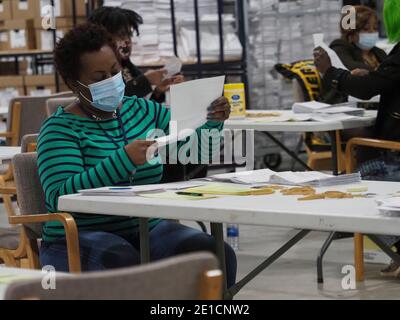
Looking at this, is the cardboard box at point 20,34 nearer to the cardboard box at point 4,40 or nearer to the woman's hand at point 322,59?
the cardboard box at point 4,40

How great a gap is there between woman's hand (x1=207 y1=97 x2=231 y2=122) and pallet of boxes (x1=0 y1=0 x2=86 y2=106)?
529 cm

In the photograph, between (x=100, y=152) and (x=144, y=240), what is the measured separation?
39 cm

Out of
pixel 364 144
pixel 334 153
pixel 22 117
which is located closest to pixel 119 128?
pixel 364 144

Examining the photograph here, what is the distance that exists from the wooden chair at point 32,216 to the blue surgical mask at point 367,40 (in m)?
3.22

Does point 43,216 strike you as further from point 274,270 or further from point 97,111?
point 274,270

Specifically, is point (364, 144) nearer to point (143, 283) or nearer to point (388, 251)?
point (388, 251)

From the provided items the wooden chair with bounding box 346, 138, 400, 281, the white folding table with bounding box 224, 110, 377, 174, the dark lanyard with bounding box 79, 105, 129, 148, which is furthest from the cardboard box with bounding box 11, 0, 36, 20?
the dark lanyard with bounding box 79, 105, 129, 148

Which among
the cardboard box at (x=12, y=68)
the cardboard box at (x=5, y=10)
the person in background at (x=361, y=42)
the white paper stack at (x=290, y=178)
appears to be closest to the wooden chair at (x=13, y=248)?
the white paper stack at (x=290, y=178)

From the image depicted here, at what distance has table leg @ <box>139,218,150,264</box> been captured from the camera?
294 centimetres

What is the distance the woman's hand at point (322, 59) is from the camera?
16.1 feet

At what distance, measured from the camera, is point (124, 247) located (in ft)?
10.1

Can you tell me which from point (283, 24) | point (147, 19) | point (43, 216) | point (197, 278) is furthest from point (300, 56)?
point (197, 278)

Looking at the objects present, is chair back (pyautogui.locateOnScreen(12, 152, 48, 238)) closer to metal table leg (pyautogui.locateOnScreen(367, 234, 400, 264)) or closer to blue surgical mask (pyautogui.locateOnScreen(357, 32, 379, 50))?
metal table leg (pyautogui.locateOnScreen(367, 234, 400, 264))

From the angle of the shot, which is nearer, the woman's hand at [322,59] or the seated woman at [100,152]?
the seated woman at [100,152]
